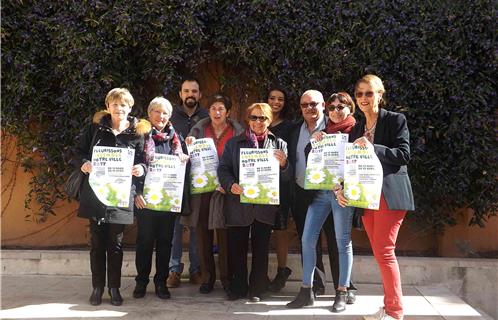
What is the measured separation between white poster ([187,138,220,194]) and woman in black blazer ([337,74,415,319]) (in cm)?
150

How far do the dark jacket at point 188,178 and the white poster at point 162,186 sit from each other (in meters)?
0.23

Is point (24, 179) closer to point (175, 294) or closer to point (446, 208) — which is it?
point (175, 294)

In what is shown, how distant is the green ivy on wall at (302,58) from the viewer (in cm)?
588

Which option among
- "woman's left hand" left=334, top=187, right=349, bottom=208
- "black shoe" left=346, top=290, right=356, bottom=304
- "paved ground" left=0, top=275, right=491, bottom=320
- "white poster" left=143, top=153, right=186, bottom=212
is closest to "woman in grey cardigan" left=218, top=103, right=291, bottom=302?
"paved ground" left=0, top=275, right=491, bottom=320

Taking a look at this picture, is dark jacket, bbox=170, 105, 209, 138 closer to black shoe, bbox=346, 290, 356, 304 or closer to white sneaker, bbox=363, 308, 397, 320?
black shoe, bbox=346, 290, 356, 304

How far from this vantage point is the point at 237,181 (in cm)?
497

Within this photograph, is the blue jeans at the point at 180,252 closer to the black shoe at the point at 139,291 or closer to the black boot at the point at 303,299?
the black shoe at the point at 139,291

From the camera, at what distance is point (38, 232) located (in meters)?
7.02

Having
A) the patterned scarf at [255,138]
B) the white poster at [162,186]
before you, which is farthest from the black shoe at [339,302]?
the white poster at [162,186]

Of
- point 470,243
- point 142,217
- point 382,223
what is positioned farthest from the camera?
point 470,243

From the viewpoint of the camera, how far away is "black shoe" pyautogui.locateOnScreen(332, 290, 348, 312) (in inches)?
187

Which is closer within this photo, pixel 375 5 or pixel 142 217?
pixel 142 217

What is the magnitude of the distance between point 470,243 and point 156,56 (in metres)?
4.48

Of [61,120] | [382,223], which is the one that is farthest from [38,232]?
[382,223]
